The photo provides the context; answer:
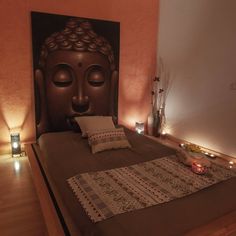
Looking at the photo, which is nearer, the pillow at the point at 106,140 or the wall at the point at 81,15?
the pillow at the point at 106,140

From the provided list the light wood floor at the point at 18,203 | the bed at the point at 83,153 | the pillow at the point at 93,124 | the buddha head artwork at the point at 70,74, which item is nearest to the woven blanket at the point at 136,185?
the bed at the point at 83,153

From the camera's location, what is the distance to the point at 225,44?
2.82m

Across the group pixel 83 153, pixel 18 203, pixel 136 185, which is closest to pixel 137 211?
pixel 136 185

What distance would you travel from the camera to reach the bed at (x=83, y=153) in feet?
4.13

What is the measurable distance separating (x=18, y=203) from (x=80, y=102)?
159 cm

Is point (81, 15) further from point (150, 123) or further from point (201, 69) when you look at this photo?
point (150, 123)

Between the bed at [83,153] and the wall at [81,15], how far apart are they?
0.56ft

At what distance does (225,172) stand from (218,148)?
118 centimetres

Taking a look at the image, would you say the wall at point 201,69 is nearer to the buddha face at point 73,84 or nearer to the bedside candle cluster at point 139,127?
the bedside candle cluster at point 139,127

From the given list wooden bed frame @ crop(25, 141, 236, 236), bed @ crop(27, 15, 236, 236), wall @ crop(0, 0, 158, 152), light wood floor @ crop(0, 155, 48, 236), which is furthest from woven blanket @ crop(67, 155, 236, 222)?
wall @ crop(0, 0, 158, 152)

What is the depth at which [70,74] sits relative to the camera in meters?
3.08

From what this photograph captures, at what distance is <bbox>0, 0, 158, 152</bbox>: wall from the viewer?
2.78m

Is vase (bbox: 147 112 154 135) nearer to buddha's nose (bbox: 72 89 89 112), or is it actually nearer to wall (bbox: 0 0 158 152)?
wall (bbox: 0 0 158 152)

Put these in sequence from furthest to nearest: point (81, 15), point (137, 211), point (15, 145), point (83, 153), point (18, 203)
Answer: point (81, 15) < point (15, 145) < point (83, 153) < point (18, 203) < point (137, 211)
